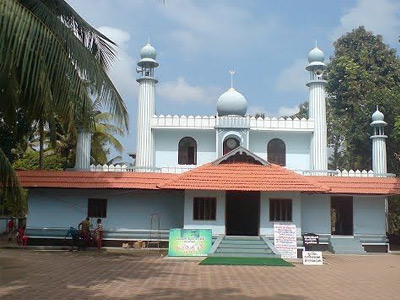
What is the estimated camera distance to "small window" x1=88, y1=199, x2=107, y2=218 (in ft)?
71.2

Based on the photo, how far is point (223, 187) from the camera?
19.5 meters

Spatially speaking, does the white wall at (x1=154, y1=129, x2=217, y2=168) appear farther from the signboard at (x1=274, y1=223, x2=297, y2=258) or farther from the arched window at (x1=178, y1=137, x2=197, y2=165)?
the signboard at (x1=274, y1=223, x2=297, y2=258)

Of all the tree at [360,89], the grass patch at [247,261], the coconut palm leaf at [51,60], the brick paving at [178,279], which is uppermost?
the tree at [360,89]

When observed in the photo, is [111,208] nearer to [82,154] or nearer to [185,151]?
[82,154]

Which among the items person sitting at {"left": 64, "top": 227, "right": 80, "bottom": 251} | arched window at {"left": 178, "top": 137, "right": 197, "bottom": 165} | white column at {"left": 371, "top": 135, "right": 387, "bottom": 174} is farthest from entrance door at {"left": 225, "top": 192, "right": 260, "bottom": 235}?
person sitting at {"left": 64, "top": 227, "right": 80, "bottom": 251}

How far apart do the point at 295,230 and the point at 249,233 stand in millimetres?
4908

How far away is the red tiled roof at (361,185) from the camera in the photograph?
2112cm

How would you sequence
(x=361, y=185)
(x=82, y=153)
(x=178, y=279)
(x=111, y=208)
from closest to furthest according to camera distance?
1. (x=178, y=279)
2. (x=361, y=185)
3. (x=111, y=208)
4. (x=82, y=153)

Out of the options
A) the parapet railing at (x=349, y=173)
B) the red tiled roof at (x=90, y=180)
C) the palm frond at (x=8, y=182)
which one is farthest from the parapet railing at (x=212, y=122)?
the palm frond at (x=8, y=182)

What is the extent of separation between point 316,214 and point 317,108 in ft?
22.0

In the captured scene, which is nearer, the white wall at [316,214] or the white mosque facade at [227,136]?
the white wall at [316,214]

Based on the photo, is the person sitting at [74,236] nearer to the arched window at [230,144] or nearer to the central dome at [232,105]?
the arched window at [230,144]

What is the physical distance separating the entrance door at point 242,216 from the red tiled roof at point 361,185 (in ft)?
10.8

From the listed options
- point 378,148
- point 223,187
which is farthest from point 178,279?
point 378,148
